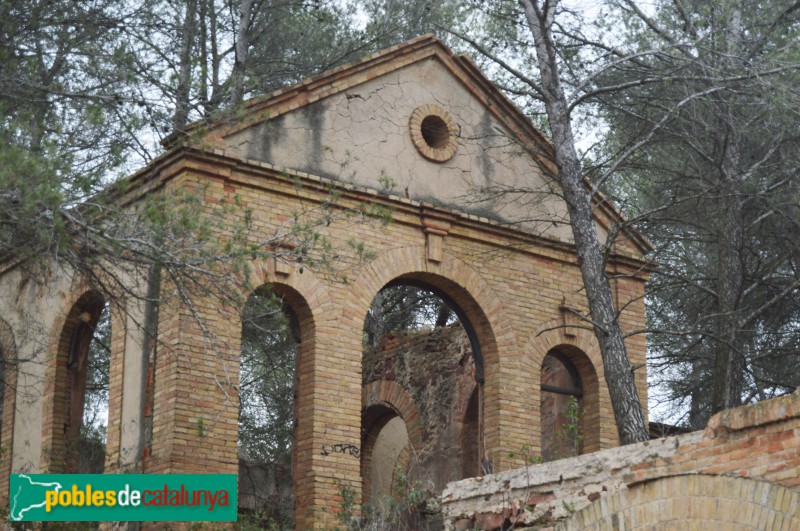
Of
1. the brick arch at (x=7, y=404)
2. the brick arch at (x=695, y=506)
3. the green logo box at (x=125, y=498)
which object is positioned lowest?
the brick arch at (x=695, y=506)

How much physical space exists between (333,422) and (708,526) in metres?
6.63

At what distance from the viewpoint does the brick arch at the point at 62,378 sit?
624 inches

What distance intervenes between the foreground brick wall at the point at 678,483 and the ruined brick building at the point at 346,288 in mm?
4316

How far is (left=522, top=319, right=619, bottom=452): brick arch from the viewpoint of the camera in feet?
53.6

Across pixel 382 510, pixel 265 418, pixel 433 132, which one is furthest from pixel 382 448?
pixel 382 510

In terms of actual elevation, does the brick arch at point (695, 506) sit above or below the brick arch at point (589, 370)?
below

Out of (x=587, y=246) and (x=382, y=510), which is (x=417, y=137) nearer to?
(x=587, y=246)

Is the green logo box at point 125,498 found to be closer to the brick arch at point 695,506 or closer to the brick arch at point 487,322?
the brick arch at point 487,322

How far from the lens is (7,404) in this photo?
17.0 meters

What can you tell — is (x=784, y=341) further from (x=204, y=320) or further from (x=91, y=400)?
(x=91, y=400)

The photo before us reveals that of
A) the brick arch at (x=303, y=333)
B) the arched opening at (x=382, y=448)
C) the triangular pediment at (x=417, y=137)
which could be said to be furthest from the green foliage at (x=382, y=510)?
the arched opening at (x=382, y=448)

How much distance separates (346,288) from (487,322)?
2.12 m

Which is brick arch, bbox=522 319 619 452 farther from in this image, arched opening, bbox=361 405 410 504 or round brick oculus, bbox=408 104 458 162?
arched opening, bbox=361 405 410 504

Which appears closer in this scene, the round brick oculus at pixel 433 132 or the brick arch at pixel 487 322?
the brick arch at pixel 487 322
